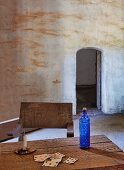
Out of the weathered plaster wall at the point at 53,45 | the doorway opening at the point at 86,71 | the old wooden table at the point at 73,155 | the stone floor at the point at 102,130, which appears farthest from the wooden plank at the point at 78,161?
the doorway opening at the point at 86,71

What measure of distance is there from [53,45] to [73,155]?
15.5 ft

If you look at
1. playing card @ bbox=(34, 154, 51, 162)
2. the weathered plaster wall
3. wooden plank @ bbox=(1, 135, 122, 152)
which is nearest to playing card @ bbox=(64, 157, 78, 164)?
playing card @ bbox=(34, 154, 51, 162)

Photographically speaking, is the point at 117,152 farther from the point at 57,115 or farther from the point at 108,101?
the point at 108,101

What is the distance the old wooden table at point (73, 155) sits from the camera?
1862 mm

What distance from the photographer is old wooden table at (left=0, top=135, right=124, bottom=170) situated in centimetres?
186

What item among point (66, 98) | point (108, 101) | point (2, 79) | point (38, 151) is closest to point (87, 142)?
point (38, 151)

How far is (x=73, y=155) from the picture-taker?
6.74 ft

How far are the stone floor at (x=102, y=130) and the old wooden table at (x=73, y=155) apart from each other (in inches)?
111

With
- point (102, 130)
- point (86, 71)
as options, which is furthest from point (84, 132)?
point (86, 71)

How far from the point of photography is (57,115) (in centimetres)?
285

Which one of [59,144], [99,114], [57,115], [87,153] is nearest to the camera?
[87,153]

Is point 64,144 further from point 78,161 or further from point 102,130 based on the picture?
point 102,130

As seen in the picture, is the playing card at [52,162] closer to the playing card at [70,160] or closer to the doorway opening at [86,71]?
the playing card at [70,160]

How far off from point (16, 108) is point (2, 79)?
26.8 inches
